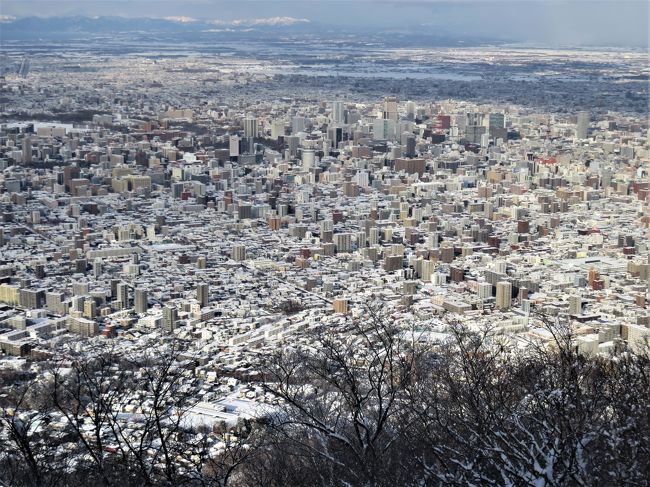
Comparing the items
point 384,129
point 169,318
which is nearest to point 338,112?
point 384,129

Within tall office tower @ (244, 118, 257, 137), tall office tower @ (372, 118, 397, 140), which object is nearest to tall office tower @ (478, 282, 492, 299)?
tall office tower @ (372, 118, 397, 140)

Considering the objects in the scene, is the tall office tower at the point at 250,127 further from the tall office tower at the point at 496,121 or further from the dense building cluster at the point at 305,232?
the tall office tower at the point at 496,121

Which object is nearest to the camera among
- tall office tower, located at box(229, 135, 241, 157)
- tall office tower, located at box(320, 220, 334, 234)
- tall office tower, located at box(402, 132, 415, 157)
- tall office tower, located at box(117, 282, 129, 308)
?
tall office tower, located at box(117, 282, 129, 308)

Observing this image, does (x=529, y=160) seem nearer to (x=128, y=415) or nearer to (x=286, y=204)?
(x=286, y=204)

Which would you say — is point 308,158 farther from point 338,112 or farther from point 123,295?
point 123,295

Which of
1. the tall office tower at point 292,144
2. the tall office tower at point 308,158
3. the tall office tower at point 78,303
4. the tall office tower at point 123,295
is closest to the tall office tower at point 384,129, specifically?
the tall office tower at point 292,144

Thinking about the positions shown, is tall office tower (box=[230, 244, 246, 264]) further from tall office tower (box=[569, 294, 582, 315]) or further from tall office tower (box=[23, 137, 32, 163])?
tall office tower (box=[23, 137, 32, 163])

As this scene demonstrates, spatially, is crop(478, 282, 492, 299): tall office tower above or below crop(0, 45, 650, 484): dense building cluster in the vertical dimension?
above
